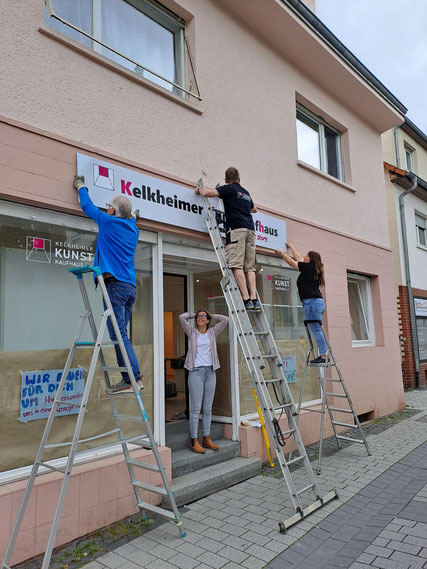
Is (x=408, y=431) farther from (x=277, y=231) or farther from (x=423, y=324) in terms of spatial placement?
(x=423, y=324)

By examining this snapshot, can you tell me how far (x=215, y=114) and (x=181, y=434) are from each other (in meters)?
4.36

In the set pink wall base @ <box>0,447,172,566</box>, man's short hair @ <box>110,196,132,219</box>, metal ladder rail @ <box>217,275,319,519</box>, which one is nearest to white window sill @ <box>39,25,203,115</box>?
man's short hair @ <box>110,196,132,219</box>

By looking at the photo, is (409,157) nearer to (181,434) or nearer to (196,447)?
(181,434)

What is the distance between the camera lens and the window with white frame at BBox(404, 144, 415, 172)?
604 inches

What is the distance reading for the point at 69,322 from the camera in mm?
4191

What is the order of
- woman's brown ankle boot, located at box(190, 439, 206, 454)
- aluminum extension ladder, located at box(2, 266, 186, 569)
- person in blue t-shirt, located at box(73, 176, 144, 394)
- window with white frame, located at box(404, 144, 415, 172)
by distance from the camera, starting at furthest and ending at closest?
window with white frame, located at box(404, 144, 415, 172)
woman's brown ankle boot, located at box(190, 439, 206, 454)
person in blue t-shirt, located at box(73, 176, 144, 394)
aluminum extension ladder, located at box(2, 266, 186, 569)

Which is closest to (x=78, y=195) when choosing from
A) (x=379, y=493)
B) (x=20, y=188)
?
(x=20, y=188)

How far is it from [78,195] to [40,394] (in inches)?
75.7

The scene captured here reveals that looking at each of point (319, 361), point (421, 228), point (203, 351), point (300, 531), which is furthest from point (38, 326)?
point (421, 228)

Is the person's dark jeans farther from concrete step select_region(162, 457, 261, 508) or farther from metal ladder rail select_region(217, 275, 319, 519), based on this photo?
concrete step select_region(162, 457, 261, 508)

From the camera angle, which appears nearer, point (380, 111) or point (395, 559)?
point (395, 559)

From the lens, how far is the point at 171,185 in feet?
16.7

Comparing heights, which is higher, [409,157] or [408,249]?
[409,157]

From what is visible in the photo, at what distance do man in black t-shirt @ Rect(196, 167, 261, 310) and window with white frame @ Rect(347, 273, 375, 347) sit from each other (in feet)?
15.4
